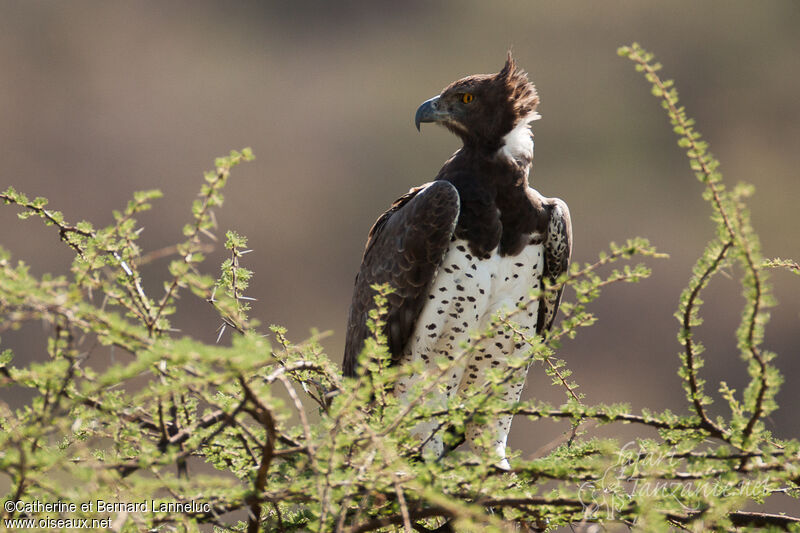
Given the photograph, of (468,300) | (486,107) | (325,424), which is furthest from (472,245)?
(325,424)

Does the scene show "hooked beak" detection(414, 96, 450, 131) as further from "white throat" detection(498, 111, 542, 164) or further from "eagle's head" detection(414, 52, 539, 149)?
"white throat" detection(498, 111, 542, 164)

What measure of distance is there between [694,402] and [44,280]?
1133mm

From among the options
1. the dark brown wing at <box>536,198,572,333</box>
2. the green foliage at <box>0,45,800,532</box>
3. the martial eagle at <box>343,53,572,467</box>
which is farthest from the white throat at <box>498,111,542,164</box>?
the green foliage at <box>0,45,800,532</box>

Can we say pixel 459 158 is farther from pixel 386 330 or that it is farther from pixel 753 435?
pixel 753 435

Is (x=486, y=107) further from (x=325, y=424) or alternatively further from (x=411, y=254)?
(x=325, y=424)

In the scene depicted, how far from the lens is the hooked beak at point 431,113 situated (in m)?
3.19

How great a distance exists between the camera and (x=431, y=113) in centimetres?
321

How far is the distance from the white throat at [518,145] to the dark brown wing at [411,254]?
28 cm

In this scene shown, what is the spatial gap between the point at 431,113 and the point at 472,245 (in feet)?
1.98

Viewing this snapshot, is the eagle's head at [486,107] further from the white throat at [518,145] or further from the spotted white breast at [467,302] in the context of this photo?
the spotted white breast at [467,302]

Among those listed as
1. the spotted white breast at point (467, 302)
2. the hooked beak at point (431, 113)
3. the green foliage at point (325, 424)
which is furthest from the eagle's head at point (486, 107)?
the green foliage at point (325, 424)

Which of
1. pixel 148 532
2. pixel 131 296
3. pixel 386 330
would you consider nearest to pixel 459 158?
pixel 386 330

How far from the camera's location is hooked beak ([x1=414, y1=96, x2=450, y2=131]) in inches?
125

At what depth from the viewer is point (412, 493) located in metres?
1.49
